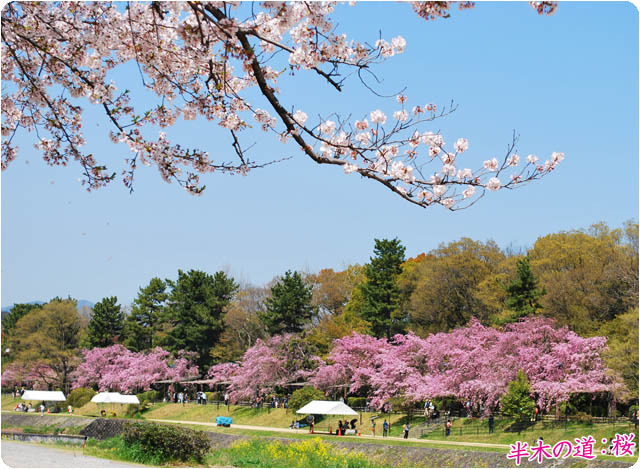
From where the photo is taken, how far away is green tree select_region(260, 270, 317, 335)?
115ft

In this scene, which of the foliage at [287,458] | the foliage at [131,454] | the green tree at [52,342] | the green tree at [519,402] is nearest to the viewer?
the foliage at [131,454]

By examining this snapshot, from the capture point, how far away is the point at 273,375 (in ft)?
109

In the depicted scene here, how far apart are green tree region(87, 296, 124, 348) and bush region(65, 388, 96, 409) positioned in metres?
4.53

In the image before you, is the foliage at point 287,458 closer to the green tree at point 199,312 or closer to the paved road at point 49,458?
the paved road at point 49,458

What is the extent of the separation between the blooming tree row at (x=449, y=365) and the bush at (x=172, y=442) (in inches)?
453

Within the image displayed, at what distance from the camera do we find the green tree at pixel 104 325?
44281 millimetres

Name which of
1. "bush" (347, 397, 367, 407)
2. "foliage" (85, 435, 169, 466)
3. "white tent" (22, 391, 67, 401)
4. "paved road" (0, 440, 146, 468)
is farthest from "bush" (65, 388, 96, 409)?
"foliage" (85, 435, 169, 466)

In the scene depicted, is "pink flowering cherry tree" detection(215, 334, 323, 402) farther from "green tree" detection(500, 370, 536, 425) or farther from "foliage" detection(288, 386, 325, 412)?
"green tree" detection(500, 370, 536, 425)

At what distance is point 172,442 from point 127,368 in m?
27.5

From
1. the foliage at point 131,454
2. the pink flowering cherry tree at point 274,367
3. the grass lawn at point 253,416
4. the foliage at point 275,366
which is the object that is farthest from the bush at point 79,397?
the foliage at point 131,454

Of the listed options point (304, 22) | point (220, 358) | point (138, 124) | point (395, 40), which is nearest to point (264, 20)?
point (304, 22)

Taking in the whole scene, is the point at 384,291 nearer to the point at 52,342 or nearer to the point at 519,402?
Result: the point at 519,402

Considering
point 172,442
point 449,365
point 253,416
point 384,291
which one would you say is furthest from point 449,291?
point 172,442

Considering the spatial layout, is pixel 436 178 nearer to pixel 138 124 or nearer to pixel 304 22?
A: pixel 304 22
